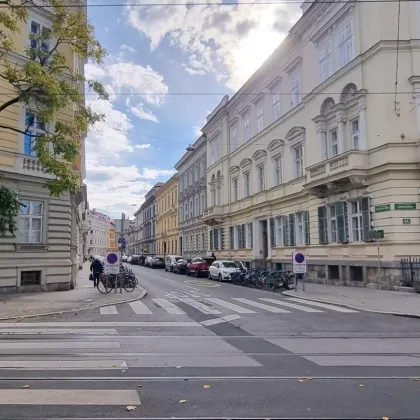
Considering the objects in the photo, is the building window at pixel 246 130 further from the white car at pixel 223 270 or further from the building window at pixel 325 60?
the building window at pixel 325 60

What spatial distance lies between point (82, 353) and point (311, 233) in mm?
20145

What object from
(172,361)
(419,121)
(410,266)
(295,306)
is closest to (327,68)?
(419,121)

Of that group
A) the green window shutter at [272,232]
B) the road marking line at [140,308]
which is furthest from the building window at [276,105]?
the road marking line at [140,308]

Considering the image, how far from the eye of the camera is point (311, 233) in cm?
2612

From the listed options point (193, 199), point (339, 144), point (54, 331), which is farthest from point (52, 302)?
point (193, 199)

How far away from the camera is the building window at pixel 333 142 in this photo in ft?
77.8

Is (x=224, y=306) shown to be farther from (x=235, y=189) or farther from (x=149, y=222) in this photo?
(x=149, y=222)

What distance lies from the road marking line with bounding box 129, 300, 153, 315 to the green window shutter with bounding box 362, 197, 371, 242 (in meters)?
10.9

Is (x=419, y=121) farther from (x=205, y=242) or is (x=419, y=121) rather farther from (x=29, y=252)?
(x=205, y=242)

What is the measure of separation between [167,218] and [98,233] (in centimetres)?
6879

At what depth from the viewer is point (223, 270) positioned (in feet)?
96.1

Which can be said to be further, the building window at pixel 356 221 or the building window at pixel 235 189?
the building window at pixel 235 189

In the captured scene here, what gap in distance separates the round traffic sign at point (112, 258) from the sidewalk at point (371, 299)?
765cm

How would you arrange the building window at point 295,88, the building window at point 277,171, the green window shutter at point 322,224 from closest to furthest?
the green window shutter at point 322,224 → the building window at point 295,88 → the building window at point 277,171
